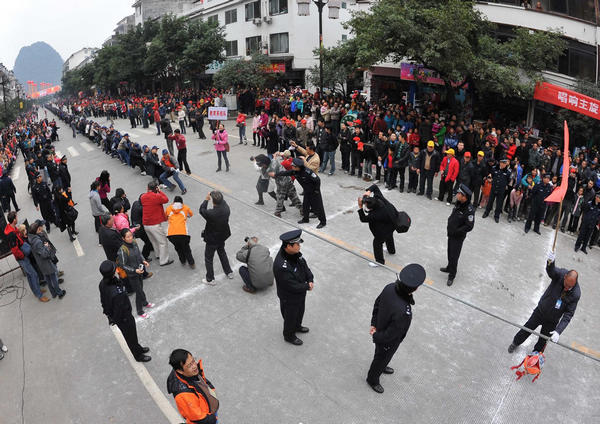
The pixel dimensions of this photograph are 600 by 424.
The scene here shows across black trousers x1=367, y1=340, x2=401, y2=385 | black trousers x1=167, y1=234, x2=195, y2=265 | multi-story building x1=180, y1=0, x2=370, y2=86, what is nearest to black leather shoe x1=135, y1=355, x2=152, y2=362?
black trousers x1=167, y1=234, x2=195, y2=265

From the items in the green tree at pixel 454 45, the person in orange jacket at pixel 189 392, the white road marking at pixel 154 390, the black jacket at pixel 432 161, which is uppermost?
the green tree at pixel 454 45

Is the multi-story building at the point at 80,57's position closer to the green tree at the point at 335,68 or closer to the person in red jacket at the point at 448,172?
the green tree at the point at 335,68

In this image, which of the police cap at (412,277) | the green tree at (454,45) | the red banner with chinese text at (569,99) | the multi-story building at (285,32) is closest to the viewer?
the police cap at (412,277)

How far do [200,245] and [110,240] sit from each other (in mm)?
2457

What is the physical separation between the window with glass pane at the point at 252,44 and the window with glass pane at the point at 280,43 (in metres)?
1.27

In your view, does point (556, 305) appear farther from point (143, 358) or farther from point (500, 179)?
point (143, 358)

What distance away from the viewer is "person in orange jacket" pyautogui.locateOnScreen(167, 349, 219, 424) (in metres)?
3.53

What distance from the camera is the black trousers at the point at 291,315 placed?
5547 millimetres

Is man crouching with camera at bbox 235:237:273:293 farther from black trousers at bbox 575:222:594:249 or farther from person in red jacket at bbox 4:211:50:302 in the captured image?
black trousers at bbox 575:222:594:249

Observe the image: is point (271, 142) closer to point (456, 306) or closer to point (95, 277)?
point (95, 277)

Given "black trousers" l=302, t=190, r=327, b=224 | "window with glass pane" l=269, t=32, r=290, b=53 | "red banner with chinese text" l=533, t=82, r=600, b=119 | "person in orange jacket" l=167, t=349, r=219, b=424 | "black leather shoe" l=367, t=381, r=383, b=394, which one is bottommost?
"black leather shoe" l=367, t=381, r=383, b=394

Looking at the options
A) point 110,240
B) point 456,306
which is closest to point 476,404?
point 456,306

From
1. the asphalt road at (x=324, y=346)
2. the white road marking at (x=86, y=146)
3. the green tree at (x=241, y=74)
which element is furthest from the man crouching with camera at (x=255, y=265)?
the green tree at (x=241, y=74)

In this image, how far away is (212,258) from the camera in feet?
24.0
